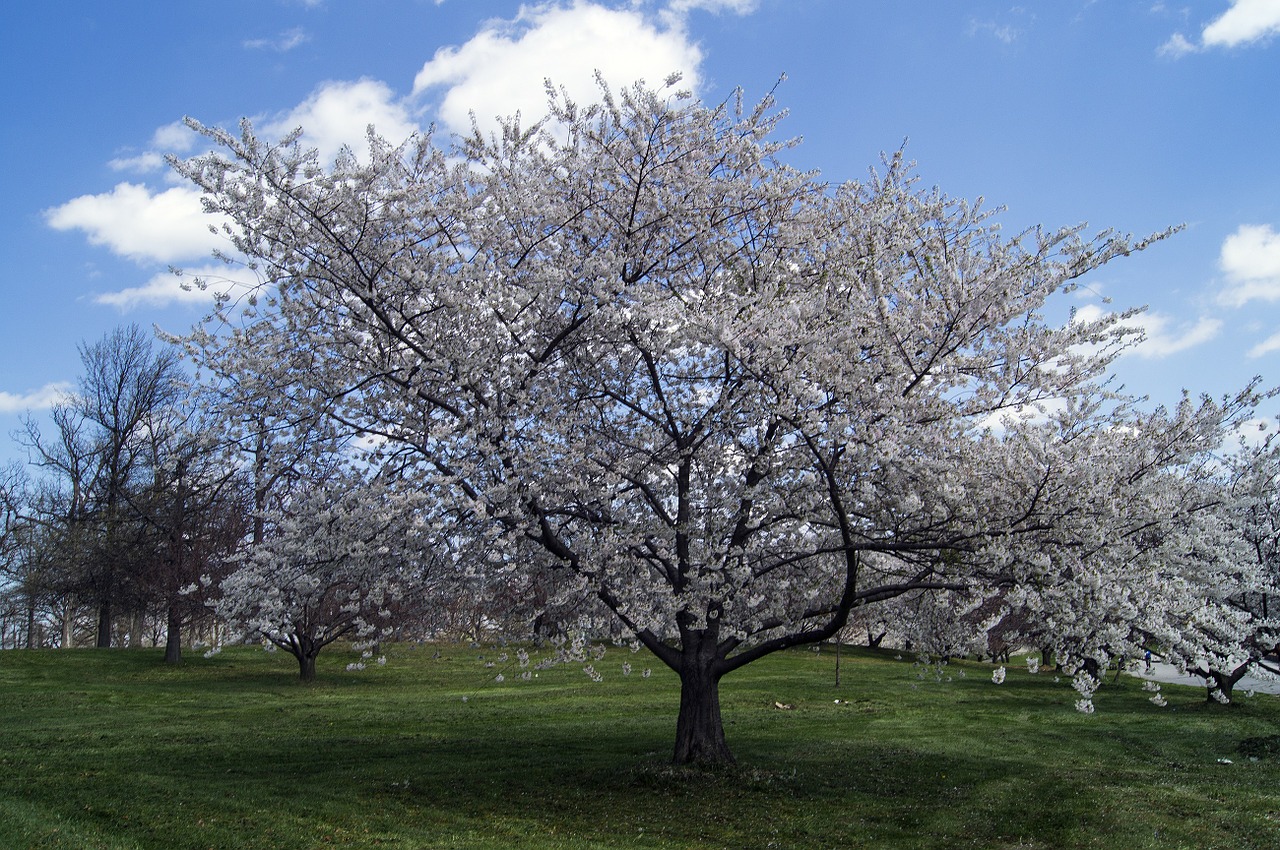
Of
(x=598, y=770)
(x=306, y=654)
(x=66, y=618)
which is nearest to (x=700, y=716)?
(x=598, y=770)

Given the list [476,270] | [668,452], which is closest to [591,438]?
[668,452]

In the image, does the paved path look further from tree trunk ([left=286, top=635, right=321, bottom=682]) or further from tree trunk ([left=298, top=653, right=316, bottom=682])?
tree trunk ([left=298, top=653, right=316, bottom=682])

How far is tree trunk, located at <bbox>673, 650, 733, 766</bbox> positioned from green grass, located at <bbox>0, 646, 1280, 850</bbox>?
52cm

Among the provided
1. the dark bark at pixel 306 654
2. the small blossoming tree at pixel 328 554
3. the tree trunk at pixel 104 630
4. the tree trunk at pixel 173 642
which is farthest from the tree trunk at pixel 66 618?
the small blossoming tree at pixel 328 554

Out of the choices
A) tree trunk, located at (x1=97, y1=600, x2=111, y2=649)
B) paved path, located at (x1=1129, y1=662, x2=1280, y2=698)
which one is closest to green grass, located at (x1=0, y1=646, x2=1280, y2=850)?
paved path, located at (x1=1129, y1=662, x2=1280, y2=698)

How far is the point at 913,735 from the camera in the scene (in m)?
22.4

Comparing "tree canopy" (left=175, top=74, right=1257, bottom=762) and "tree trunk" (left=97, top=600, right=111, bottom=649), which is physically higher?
"tree canopy" (left=175, top=74, right=1257, bottom=762)

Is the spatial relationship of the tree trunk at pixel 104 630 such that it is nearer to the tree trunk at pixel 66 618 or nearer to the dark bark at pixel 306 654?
the tree trunk at pixel 66 618

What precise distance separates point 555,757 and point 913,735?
31.8 ft

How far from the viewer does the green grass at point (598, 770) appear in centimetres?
1192

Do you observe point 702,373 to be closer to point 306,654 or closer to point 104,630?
point 306,654

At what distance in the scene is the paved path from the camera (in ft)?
43.1

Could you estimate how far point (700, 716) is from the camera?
1550cm

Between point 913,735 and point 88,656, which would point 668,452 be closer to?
point 913,735
